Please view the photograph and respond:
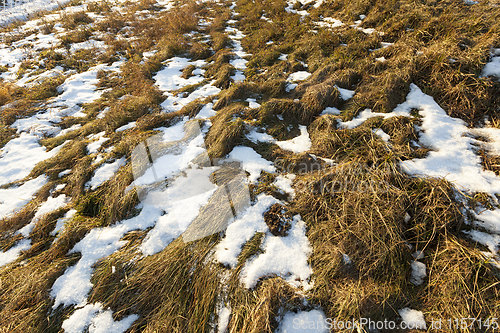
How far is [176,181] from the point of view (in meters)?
3.17

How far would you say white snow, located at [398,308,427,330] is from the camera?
175 cm

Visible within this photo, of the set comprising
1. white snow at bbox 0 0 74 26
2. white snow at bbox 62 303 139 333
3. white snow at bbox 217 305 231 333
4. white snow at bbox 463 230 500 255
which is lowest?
white snow at bbox 62 303 139 333

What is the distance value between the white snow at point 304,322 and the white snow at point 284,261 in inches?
9.3

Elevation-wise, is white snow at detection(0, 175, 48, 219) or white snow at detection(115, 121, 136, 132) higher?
white snow at detection(115, 121, 136, 132)

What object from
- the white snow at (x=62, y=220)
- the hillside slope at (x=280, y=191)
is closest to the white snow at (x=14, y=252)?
the hillside slope at (x=280, y=191)

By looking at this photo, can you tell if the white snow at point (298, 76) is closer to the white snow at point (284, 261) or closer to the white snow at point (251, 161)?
the white snow at point (251, 161)

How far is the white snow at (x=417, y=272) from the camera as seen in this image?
6.37ft

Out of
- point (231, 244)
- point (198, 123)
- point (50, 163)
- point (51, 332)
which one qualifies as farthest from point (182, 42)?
point (51, 332)

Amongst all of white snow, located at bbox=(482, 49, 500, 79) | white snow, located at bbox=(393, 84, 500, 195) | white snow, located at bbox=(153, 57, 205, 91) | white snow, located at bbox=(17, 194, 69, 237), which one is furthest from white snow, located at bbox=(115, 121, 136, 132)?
white snow, located at bbox=(482, 49, 500, 79)

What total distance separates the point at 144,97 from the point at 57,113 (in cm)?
267

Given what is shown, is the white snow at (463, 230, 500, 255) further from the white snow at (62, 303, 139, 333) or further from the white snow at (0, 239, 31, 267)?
the white snow at (0, 239, 31, 267)

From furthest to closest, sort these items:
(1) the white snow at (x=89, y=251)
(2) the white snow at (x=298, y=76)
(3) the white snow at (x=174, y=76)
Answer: (3) the white snow at (x=174, y=76)
(2) the white snow at (x=298, y=76)
(1) the white snow at (x=89, y=251)

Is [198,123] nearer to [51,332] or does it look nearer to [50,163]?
[50,163]

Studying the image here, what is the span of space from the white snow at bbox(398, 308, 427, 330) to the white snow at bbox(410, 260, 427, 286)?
264 millimetres
